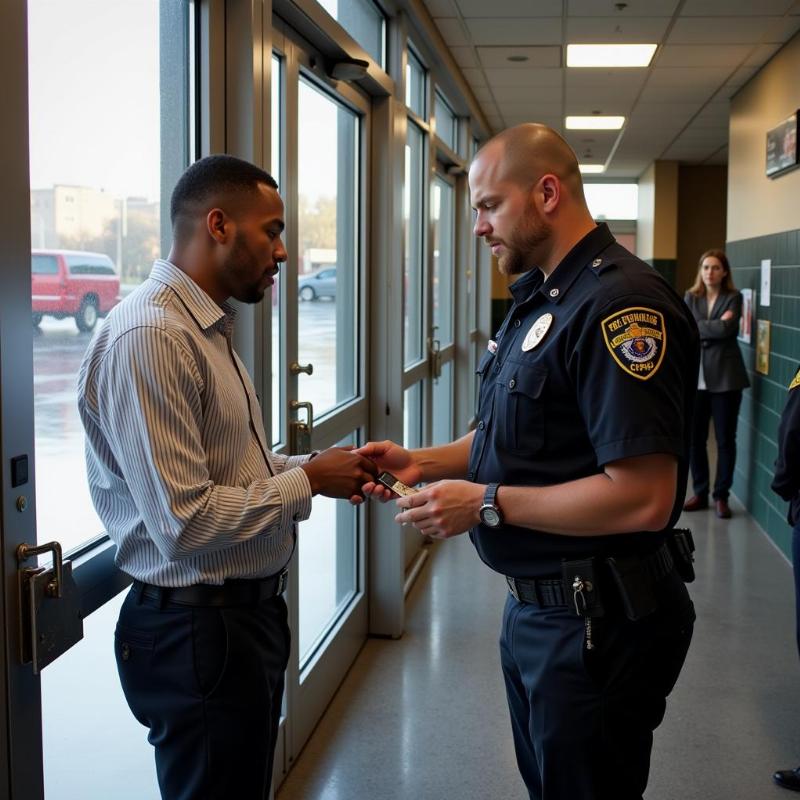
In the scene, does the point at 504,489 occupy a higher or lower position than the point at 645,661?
higher

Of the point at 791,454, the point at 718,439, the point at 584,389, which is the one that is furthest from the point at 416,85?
the point at 584,389

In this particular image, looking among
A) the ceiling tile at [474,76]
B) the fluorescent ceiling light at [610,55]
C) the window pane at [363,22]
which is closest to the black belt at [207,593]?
the window pane at [363,22]

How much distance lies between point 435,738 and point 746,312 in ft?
15.7

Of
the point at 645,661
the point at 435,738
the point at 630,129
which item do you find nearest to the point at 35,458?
the point at 645,661

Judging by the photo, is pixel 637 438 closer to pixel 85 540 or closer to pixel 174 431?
pixel 174 431

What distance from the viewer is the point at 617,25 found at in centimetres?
586

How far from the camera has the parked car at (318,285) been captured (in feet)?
11.0

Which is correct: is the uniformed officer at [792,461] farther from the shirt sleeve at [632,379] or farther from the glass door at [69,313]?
the glass door at [69,313]

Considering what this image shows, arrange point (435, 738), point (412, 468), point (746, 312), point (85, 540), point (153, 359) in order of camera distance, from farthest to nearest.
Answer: point (746, 312)
point (435, 738)
point (412, 468)
point (85, 540)
point (153, 359)

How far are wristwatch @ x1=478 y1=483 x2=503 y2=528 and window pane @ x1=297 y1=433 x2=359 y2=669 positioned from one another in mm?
1477

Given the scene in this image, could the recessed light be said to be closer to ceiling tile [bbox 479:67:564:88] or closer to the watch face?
ceiling tile [bbox 479:67:564:88]

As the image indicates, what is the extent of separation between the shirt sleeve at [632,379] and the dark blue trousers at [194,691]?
2.49 ft

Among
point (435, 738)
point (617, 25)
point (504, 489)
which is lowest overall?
point (435, 738)

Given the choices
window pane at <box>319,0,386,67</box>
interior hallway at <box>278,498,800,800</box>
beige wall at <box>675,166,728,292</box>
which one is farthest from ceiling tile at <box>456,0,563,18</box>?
beige wall at <box>675,166,728,292</box>
